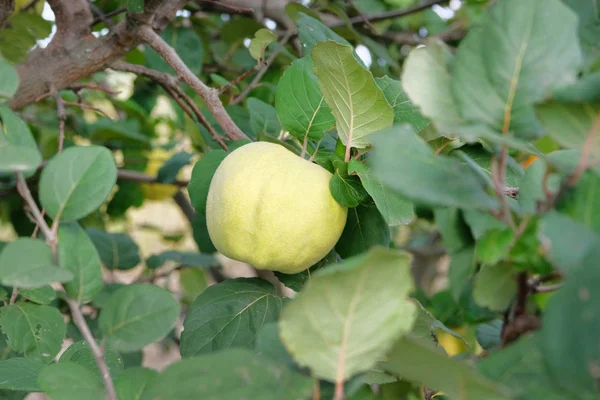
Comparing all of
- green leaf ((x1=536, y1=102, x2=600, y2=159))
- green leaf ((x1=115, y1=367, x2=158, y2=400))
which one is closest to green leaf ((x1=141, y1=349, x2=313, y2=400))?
green leaf ((x1=115, y1=367, x2=158, y2=400))

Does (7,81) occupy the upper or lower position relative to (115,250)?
upper

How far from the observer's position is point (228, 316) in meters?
0.73

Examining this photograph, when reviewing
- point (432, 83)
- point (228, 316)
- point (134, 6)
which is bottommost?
point (228, 316)

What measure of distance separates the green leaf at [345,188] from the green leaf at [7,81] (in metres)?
0.33

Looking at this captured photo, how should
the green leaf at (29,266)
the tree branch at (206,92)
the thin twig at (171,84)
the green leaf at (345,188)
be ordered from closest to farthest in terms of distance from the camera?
the green leaf at (29,266) → the green leaf at (345,188) → the tree branch at (206,92) → the thin twig at (171,84)

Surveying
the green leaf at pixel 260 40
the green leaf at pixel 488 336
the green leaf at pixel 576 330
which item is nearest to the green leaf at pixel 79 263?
the green leaf at pixel 576 330

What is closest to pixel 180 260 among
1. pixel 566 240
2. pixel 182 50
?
pixel 182 50

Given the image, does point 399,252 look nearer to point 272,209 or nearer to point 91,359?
point 272,209

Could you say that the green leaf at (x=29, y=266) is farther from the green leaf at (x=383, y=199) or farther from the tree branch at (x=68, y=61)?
the tree branch at (x=68, y=61)

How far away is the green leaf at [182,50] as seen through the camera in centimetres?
129

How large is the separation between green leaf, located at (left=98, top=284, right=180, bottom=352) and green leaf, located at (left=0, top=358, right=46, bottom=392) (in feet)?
0.48

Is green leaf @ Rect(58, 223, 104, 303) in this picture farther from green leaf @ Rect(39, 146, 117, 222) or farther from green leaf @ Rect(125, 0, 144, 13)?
green leaf @ Rect(125, 0, 144, 13)

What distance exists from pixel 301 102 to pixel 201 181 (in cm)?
18

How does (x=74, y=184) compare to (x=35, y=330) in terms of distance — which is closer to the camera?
→ (x=74, y=184)
